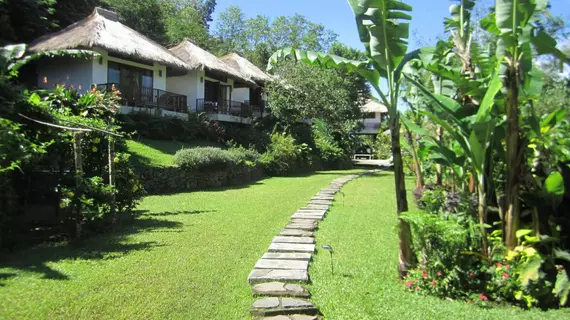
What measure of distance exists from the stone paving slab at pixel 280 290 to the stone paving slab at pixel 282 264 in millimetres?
553

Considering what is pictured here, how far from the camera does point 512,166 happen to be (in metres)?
5.15

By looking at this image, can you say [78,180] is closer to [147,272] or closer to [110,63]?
[147,272]

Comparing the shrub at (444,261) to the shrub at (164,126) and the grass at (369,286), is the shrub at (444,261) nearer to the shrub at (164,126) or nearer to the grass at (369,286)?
the grass at (369,286)

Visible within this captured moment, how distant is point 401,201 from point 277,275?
5.44ft

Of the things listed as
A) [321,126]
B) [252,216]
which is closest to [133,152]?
[252,216]

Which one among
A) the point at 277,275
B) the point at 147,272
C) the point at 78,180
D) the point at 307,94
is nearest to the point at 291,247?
the point at 277,275

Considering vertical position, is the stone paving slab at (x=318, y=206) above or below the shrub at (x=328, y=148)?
below

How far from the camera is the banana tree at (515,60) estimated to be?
4.94 meters

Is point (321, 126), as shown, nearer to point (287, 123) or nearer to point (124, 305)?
point (287, 123)

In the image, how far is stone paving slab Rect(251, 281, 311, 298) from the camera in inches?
183

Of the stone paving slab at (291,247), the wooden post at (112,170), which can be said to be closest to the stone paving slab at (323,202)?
the stone paving slab at (291,247)

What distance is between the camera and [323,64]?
5.55 m

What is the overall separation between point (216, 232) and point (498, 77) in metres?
5.03

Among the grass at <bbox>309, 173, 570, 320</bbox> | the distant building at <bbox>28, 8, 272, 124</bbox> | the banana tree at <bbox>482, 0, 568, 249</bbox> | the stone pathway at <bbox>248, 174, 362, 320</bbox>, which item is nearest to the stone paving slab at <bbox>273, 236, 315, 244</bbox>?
the stone pathway at <bbox>248, 174, 362, 320</bbox>
